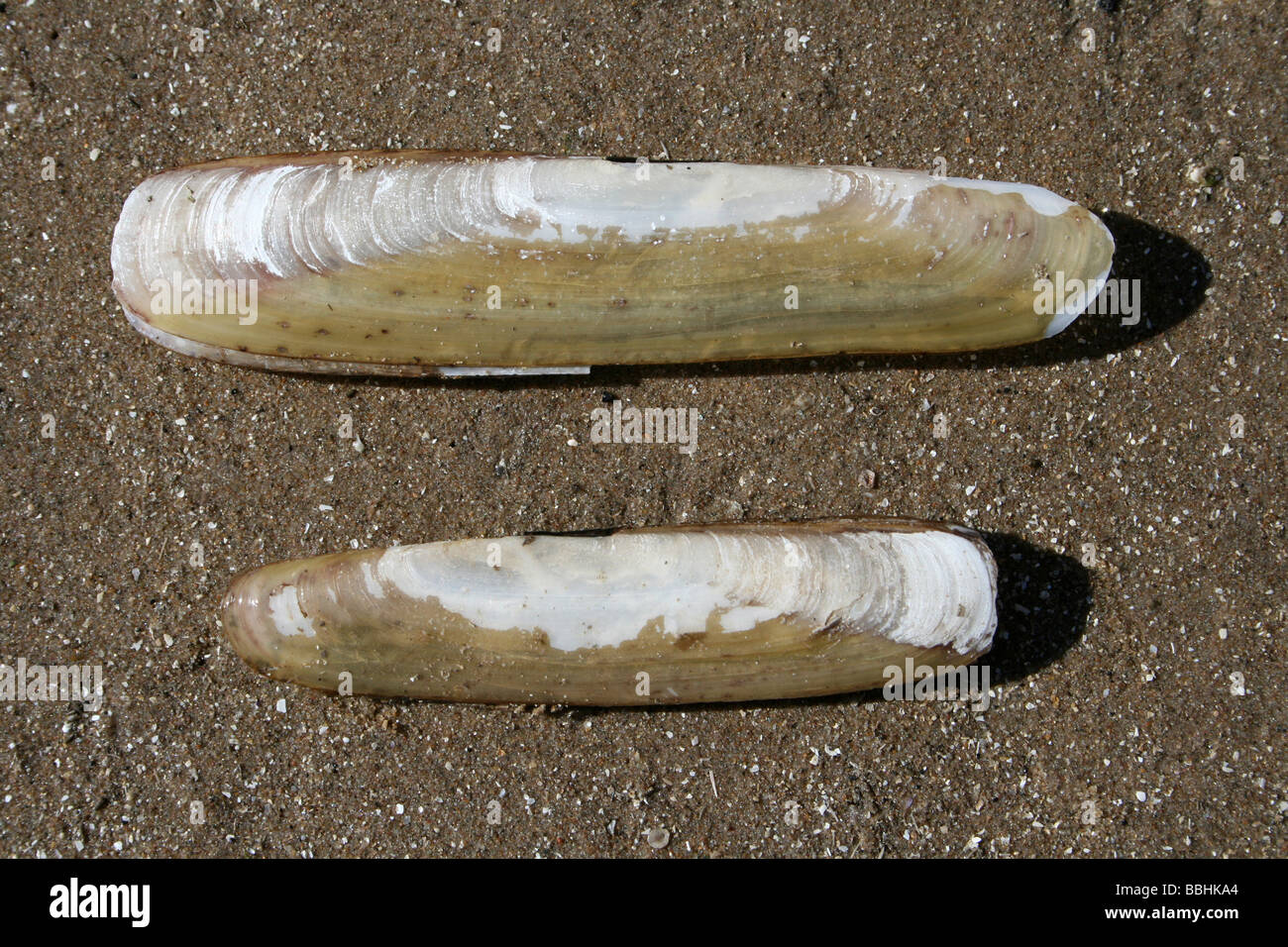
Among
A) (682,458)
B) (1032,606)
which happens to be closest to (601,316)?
(682,458)

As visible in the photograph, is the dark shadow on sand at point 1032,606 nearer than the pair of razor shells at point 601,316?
No

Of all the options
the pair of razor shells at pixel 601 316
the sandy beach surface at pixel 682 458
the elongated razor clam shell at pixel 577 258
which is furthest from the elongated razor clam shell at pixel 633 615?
the elongated razor clam shell at pixel 577 258

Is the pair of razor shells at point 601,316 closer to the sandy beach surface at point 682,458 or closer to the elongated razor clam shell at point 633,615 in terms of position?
the elongated razor clam shell at point 633,615

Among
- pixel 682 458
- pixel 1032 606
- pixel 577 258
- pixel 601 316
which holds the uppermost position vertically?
pixel 577 258

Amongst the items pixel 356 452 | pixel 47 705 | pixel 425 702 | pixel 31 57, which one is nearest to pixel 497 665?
pixel 425 702

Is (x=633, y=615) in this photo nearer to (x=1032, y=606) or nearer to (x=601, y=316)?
(x=601, y=316)

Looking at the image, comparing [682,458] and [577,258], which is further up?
[577,258]

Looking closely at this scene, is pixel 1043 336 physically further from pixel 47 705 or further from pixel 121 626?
pixel 47 705
